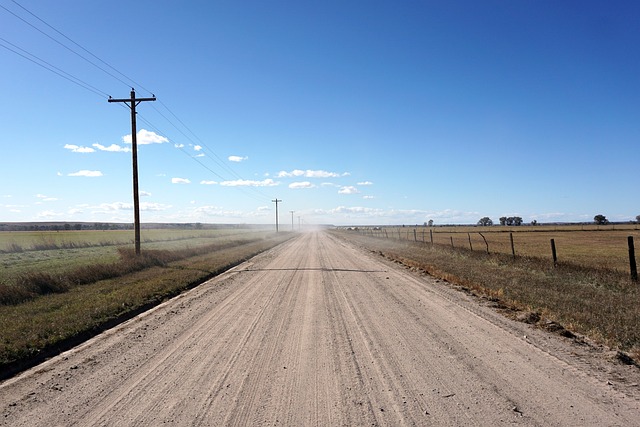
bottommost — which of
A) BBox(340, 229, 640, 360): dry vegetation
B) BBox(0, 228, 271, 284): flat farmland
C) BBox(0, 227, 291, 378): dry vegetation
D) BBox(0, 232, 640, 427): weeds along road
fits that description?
BBox(340, 229, 640, 360): dry vegetation

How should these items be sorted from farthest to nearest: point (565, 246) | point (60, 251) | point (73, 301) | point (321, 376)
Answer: point (565, 246)
point (60, 251)
point (73, 301)
point (321, 376)

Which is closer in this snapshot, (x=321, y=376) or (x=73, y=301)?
(x=321, y=376)

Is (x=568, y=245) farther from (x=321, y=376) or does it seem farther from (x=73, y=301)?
(x=73, y=301)

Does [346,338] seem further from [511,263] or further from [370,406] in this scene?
[511,263]

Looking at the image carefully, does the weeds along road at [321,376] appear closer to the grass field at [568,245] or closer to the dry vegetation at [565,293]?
the dry vegetation at [565,293]

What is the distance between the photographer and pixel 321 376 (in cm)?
511

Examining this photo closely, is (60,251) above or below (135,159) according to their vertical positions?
below

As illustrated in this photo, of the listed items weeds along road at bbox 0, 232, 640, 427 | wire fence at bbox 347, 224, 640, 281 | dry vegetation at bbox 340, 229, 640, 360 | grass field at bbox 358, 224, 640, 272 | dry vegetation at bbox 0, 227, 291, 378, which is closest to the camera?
weeds along road at bbox 0, 232, 640, 427

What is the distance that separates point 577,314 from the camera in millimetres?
8398

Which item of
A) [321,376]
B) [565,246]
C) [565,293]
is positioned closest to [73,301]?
[321,376]

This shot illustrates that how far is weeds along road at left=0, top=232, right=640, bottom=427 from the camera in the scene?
4.01 m

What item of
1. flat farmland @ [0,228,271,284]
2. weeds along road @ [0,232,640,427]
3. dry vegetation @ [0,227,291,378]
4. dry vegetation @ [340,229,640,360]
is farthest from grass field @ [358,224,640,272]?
flat farmland @ [0,228,271,284]

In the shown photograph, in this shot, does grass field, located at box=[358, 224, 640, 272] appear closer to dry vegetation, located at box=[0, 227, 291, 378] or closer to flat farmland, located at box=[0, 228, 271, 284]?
dry vegetation, located at box=[0, 227, 291, 378]

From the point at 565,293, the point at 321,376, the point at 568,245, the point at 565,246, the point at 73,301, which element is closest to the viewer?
the point at 321,376
